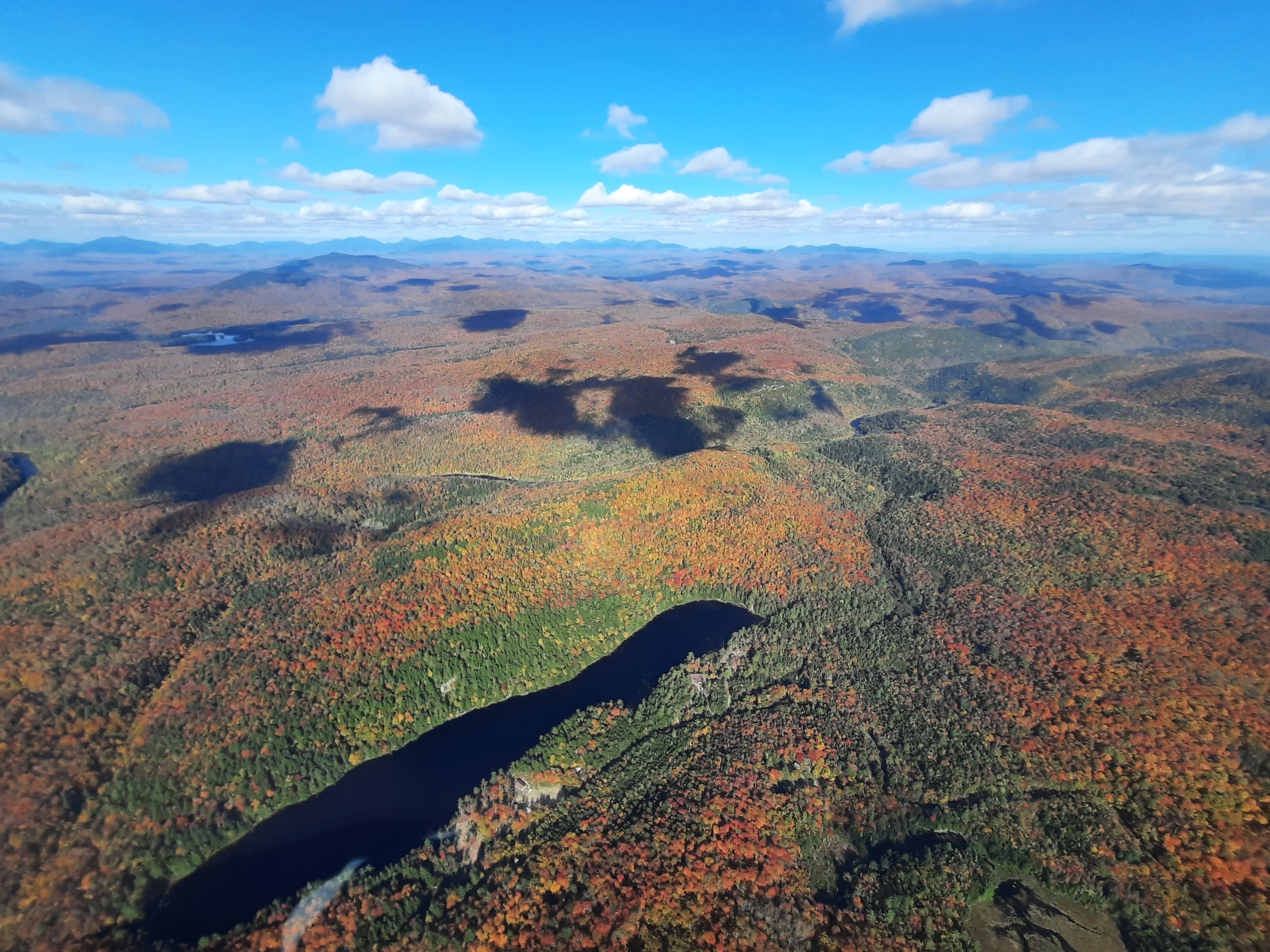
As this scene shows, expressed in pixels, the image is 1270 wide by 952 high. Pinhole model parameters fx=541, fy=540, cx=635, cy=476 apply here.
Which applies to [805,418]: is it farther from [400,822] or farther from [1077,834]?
[400,822]

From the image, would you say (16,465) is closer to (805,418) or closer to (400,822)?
(400,822)

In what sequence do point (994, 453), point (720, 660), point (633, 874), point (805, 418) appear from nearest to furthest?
point (633, 874) → point (720, 660) → point (994, 453) → point (805, 418)

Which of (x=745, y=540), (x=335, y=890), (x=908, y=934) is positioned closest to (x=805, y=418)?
(x=745, y=540)

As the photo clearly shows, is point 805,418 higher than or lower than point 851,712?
higher

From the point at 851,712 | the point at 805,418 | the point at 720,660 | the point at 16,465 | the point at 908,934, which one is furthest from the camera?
the point at 805,418

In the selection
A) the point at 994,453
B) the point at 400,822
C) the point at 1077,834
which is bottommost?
the point at 400,822

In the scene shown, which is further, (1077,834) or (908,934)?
(1077,834)

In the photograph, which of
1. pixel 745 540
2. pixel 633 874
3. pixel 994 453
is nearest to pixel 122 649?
pixel 633 874
